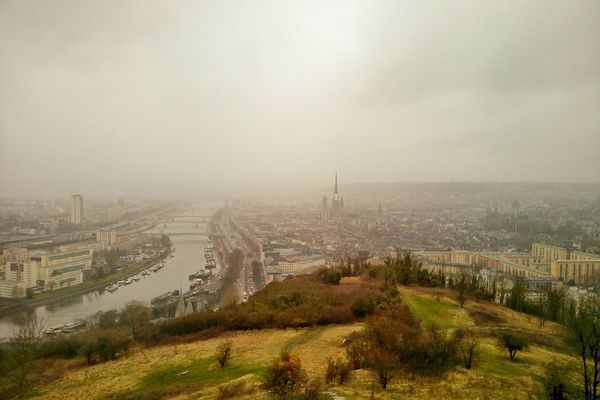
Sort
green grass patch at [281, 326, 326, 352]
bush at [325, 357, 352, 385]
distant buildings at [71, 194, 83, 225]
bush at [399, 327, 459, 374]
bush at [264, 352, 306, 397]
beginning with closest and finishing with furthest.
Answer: bush at [264, 352, 306, 397]
bush at [325, 357, 352, 385]
bush at [399, 327, 459, 374]
green grass patch at [281, 326, 326, 352]
distant buildings at [71, 194, 83, 225]

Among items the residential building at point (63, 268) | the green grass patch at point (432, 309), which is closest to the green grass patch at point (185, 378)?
the green grass patch at point (432, 309)

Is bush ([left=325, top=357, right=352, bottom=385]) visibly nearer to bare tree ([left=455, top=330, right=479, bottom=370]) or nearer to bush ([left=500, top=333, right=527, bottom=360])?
bare tree ([left=455, top=330, right=479, bottom=370])

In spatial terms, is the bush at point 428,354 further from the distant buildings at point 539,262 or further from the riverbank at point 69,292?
the riverbank at point 69,292

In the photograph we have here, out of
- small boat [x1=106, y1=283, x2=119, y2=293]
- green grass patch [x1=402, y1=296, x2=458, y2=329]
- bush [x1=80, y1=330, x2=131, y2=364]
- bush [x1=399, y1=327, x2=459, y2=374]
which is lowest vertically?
small boat [x1=106, y1=283, x2=119, y2=293]

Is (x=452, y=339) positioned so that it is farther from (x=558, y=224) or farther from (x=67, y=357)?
(x=558, y=224)

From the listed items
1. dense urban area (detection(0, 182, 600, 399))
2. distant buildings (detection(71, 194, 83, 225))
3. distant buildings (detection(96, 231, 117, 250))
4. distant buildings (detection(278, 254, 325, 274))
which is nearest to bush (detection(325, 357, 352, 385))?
dense urban area (detection(0, 182, 600, 399))

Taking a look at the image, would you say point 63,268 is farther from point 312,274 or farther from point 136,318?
point 312,274

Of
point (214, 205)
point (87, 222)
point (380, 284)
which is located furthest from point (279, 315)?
point (214, 205)
